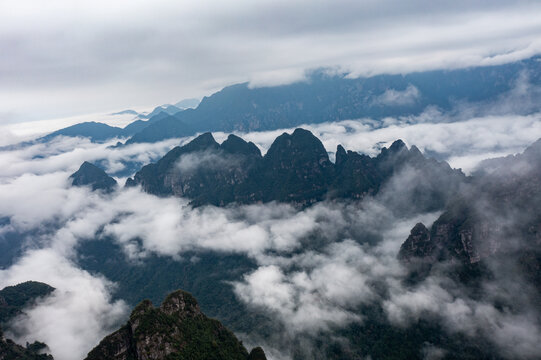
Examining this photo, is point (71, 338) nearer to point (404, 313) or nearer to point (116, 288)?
point (116, 288)

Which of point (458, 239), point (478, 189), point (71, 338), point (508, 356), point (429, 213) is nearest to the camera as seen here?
point (508, 356)

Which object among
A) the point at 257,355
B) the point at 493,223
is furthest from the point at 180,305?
the point at 493,223

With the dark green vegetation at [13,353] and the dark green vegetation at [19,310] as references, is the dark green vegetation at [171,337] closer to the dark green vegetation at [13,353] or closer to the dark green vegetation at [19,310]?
the dark green vegetation at [13,353]

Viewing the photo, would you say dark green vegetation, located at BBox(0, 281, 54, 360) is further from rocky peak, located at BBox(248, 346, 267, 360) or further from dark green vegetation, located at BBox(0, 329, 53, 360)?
rocky peak, located at BBox(248, 346, 267, 360)

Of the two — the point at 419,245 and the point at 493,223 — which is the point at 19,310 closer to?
the point at 419,245

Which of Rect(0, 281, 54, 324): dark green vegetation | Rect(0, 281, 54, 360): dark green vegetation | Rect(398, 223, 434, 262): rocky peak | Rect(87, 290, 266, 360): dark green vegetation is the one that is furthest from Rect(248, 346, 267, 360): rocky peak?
Rect(398, 223, 434, 262): rocky peak

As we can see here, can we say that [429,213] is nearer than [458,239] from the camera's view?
No

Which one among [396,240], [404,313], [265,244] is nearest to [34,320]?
[265,244]
